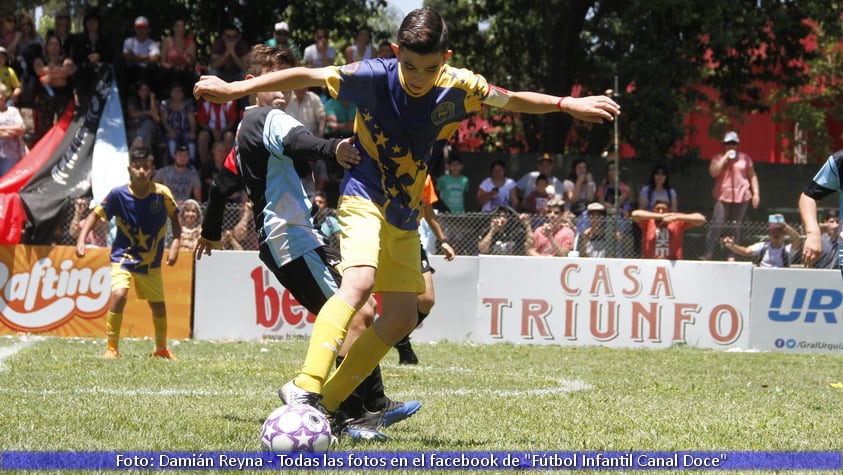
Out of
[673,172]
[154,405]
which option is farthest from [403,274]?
[673,172]

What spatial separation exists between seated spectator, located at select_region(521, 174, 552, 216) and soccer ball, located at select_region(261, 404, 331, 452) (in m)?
11.4

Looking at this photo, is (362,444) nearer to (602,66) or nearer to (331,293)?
(331,293)

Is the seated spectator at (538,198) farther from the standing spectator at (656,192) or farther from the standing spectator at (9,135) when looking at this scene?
the standing spectator at (9,135)

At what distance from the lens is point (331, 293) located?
20.2ft

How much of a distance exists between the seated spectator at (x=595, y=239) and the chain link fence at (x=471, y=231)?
0.05 metres

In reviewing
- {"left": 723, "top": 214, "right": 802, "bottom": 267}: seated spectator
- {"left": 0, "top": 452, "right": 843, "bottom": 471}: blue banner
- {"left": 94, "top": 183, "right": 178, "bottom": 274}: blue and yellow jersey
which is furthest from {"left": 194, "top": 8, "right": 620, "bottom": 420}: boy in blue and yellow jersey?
{"left": 723, "top": 214, "right": 802, "bottom": 267}: seated spectator

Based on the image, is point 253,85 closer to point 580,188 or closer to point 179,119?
point 179,119

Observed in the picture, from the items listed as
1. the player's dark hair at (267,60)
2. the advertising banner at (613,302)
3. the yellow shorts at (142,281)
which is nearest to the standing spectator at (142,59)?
the advertising banner at (613,302)

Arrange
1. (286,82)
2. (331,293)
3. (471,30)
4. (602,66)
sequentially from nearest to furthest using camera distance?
(286,82) < (331,293) < (602,66) < (471,30)

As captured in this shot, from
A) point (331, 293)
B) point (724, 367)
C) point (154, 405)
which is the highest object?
point (331, 293)

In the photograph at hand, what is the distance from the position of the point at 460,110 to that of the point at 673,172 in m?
13.6

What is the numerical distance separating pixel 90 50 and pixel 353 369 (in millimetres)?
12718

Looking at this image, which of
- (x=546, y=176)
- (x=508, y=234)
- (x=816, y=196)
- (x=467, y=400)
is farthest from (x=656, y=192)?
(x=467, y=400)

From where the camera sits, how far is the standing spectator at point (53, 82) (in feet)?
54.0
